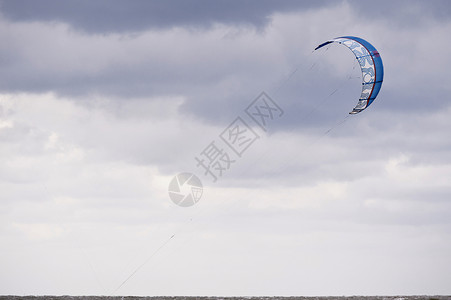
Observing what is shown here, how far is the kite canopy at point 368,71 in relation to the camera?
59.9m

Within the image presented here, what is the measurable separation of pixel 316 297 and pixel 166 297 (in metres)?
15.8

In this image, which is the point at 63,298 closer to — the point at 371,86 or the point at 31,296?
the point at 31,296

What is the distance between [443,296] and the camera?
66.9 metres

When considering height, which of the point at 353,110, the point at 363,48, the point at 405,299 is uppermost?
the point at 363,48

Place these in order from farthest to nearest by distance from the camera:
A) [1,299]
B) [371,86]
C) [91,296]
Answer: [91,296] < [1,299] < [371,86]

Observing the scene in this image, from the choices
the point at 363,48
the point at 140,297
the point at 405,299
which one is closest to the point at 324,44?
the point at 363,48

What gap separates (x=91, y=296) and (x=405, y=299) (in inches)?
1258

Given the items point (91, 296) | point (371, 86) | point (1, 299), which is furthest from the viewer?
point (91, 296)

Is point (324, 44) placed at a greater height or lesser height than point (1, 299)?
greater

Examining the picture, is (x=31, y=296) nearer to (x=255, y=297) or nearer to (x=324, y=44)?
(x=255, y=297)

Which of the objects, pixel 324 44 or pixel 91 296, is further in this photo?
pixel 91 296

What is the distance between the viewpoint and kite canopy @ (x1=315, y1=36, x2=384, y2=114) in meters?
59.9

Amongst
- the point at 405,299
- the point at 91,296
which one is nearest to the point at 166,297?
the point at 91,296

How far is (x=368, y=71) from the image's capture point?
60.0 m
